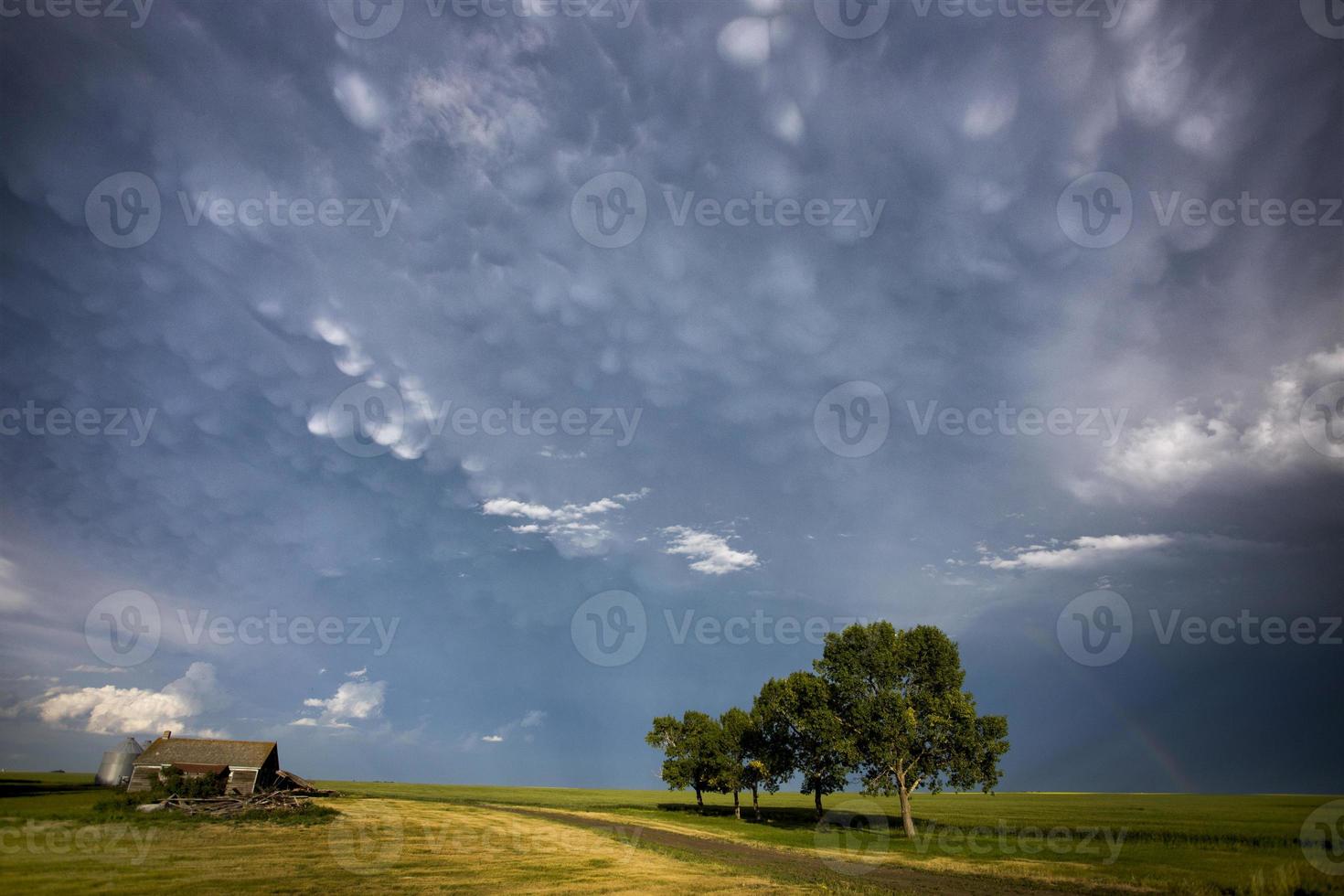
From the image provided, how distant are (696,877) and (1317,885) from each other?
27052 millimetres

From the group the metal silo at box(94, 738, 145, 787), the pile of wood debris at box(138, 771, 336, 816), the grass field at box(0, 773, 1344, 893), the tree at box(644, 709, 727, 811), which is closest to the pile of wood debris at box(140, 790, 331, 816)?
the pile of wood debris at box(138, 771, 336, 816)

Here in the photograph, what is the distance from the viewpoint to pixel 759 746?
8338 cm

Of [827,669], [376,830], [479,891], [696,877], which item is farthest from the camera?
[827,669]

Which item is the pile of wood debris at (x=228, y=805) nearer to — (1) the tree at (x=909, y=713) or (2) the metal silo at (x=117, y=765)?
(2) the metal silo at (x=117, y=765)

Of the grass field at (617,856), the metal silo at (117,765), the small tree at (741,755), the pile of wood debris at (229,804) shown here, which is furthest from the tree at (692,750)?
the metal silo at (117,765)

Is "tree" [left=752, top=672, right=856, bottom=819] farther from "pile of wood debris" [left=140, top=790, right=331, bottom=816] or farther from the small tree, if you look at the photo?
"pile of wood debris" [left=140, top=790, right=331, bottom=816]

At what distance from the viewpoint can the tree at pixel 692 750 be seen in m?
83.4

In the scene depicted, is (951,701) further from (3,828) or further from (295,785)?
(295,785)

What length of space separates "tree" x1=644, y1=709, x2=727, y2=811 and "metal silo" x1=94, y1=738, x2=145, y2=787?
68.5 m

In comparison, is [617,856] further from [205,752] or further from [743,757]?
[205,752]

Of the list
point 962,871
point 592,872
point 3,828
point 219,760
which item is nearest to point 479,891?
point 592,872

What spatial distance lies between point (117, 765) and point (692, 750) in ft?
248

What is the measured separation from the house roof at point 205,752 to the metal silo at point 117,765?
1369cm

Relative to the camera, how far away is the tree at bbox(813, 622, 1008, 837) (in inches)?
2222
